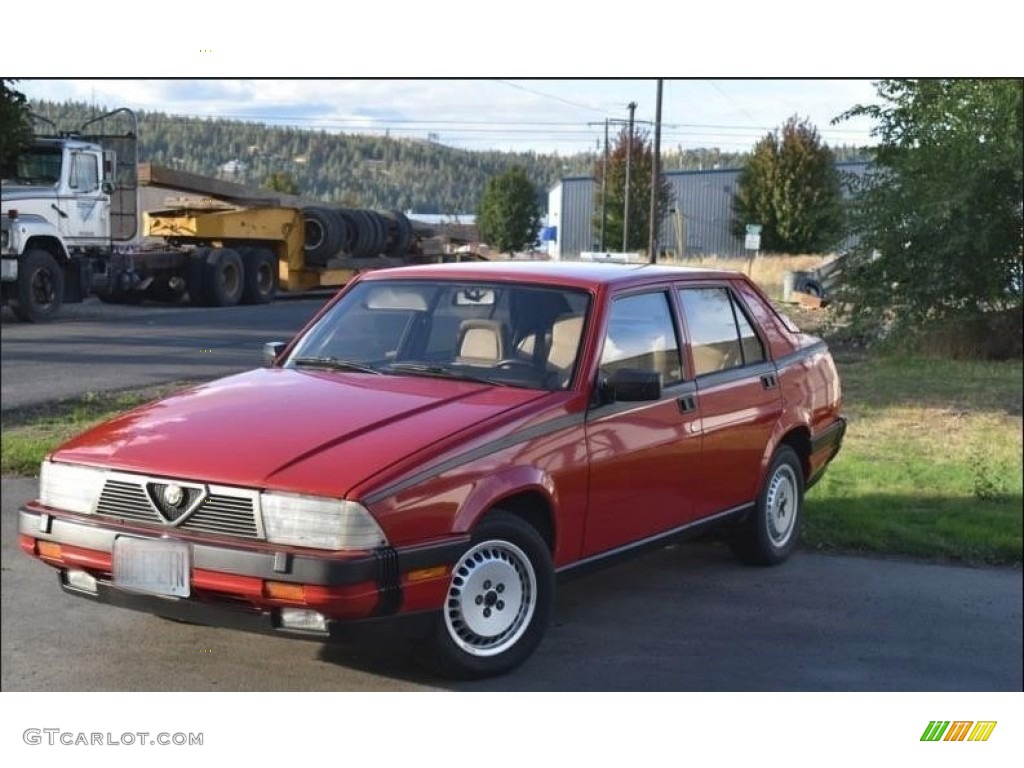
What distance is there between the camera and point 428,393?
3.74 metres

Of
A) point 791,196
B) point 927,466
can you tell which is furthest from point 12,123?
point 927,466

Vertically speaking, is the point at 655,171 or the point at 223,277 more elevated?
the point at 655,171

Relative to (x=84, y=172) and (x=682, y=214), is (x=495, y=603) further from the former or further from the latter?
(x=84, y=172)

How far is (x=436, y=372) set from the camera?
386 cm

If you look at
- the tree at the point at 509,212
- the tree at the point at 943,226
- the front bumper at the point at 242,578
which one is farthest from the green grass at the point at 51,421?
the tree at the point at 943,226

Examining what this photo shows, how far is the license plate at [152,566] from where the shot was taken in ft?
10.4

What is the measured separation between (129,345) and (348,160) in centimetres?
90

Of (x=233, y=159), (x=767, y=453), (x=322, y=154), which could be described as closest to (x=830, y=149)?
(x=767, y=453)

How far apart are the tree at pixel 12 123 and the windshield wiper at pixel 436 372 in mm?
1289

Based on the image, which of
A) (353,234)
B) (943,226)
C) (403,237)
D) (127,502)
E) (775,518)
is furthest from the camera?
(775,518)

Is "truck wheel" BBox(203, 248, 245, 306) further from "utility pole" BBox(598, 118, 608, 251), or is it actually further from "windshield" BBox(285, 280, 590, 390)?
"utility pole" BBox(598, 118, 608, 251)
